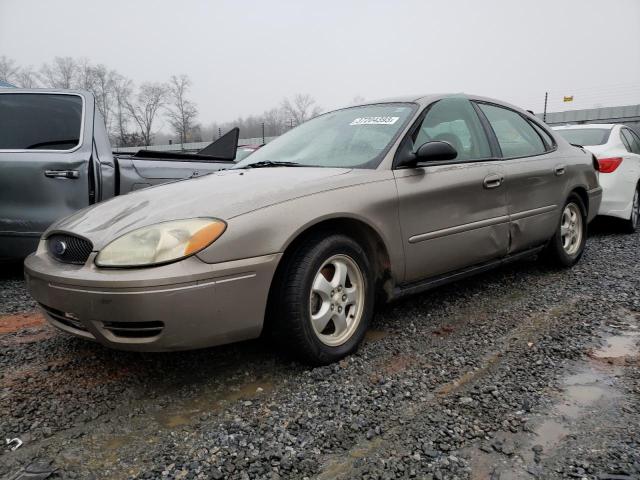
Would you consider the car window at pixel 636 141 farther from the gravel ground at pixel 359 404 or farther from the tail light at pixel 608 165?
the gravel ground at pixel 359 404

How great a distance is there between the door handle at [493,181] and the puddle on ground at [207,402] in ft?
6.48

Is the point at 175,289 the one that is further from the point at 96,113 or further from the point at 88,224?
the point at 96,113

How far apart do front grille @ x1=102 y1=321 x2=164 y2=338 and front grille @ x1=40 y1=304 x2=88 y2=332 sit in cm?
Answer: 17


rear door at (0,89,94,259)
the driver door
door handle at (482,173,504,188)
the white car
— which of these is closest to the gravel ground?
the driver door

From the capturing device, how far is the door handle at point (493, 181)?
3305mm

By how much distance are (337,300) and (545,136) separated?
9.13 ft

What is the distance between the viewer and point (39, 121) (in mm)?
4098

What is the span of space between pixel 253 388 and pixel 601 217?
544 centimetres

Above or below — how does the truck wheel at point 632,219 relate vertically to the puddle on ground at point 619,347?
above

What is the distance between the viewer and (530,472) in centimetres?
168

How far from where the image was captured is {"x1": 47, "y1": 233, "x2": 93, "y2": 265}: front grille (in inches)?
89.9

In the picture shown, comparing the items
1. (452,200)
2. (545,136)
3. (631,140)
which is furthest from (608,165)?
(452,200)

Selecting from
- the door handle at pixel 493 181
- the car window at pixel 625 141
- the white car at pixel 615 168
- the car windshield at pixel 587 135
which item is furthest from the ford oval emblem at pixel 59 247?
the car window at pixel 625 141

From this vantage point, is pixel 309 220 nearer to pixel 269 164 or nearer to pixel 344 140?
pixel 269 164
